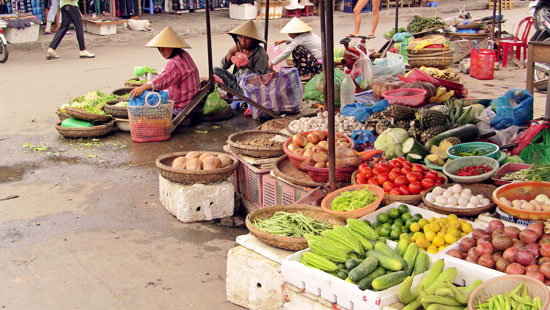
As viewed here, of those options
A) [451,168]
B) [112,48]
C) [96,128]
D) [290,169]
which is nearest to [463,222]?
[451,168]

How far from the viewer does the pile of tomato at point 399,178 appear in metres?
4.16

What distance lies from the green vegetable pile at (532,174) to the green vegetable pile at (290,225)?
1.40 metres

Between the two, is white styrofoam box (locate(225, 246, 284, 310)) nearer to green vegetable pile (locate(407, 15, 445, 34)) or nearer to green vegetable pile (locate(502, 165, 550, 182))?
green vegetable pile (locate(502, 165, 550, 182))

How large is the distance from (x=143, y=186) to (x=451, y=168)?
9.57 feet

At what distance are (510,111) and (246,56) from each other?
3431 millimetres

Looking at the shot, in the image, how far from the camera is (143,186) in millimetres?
5820

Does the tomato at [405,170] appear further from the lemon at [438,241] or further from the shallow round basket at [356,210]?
the lemon at [438,241]

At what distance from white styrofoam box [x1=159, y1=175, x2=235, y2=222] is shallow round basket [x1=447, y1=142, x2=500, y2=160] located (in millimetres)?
1850

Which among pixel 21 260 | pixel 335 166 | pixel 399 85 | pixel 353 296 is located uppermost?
pixel 399 85

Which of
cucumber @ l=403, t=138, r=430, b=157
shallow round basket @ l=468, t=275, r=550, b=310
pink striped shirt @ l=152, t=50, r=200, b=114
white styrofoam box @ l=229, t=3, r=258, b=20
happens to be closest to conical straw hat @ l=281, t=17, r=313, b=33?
pink striped shirt @ l=152, t=50, r=200, b=114

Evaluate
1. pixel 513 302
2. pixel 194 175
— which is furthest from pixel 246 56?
pixel 513 302

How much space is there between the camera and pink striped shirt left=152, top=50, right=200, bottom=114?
7039 millimetres

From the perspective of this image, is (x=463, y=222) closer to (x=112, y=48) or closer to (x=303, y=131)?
(x=303, y=131)

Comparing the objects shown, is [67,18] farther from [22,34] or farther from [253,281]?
[253,281]
